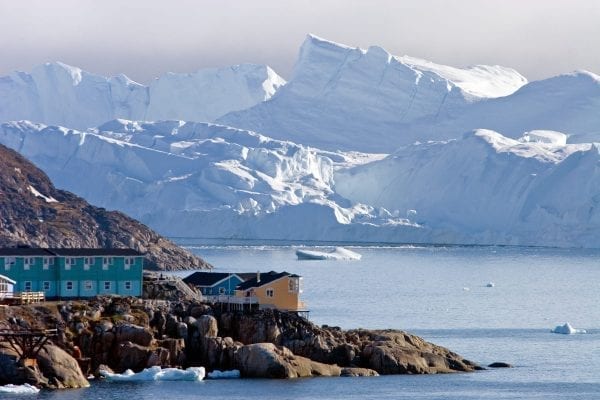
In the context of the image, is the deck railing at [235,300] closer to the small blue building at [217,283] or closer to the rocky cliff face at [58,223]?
the small blue building at [217,283]

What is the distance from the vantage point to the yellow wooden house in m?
66.2

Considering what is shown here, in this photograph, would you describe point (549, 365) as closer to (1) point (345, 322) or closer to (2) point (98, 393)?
(1) point (345, 322)

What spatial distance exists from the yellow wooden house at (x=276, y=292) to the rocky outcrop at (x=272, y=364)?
25.4ft

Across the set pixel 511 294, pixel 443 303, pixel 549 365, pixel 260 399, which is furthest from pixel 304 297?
pixel 260 399

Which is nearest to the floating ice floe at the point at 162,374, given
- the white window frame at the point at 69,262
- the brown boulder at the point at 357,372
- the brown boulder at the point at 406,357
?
the brown boulder at the point at 357,372

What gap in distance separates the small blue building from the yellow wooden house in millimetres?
2910

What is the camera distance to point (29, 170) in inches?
5920

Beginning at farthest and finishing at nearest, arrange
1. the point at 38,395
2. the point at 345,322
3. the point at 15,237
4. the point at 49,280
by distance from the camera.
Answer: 1. the point at 15,237
2. the point at 345,322
3. the point at 49,280
4. the point at 38,395

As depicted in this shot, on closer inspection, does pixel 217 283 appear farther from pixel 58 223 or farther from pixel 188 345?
Result: pixel 58 223

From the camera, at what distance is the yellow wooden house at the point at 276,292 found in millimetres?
66188

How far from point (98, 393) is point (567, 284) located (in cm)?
8265

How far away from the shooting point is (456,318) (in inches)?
3556

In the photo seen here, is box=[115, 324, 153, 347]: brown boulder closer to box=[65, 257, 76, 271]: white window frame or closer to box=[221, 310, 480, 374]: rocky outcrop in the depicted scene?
box=[221, 310, 480, 374]: rocky outcrop

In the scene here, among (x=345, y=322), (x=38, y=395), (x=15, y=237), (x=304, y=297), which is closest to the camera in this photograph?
(x=38, y=395)
